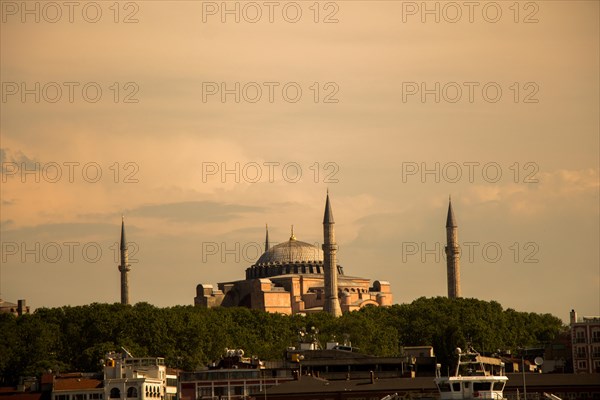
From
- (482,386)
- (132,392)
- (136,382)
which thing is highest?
(136,382)

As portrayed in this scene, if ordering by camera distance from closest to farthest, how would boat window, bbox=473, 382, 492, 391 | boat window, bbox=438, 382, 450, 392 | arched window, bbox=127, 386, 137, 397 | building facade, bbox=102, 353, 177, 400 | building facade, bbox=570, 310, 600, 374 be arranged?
boat window, bbox=473, 382, 492, 391
boat window, bbox=438, 382, 450, 392
arched window, bbox=127, 386, 137, 397
building facade, bbox=102, 353, 177, 400
building facade, bbox=570, 310, 600, 374

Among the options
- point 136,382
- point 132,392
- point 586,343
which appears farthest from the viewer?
point 586,343

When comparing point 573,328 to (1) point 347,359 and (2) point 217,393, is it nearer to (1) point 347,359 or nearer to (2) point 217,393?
(1) point 347,359

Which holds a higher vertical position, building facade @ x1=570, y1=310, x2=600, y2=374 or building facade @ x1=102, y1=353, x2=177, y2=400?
building facade @ x1=570, y1=310, x2=600, y2=374

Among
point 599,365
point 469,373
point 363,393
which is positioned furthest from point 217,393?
point 469,373

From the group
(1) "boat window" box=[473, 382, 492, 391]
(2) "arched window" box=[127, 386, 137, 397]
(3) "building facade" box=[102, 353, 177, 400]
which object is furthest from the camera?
(3) "building facade" box=[102, 353, 177, 400]

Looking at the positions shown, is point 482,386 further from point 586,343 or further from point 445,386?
point 586,343

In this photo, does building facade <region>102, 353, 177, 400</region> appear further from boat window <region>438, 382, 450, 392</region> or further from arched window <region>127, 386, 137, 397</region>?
boat window <region>438, 382, 450, 392</region>

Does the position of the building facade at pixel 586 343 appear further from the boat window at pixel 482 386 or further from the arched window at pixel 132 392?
the boat window at pixel 482 386

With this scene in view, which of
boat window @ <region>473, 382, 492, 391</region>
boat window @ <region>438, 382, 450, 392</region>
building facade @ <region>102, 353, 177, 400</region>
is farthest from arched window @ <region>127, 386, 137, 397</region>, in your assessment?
boat window @ <region>473, 382, 492, 391</region>

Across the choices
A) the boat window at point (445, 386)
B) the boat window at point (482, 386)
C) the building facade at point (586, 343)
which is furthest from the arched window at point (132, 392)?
the boat window at point (482, 386)

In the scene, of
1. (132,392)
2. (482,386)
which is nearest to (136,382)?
(132,392)
